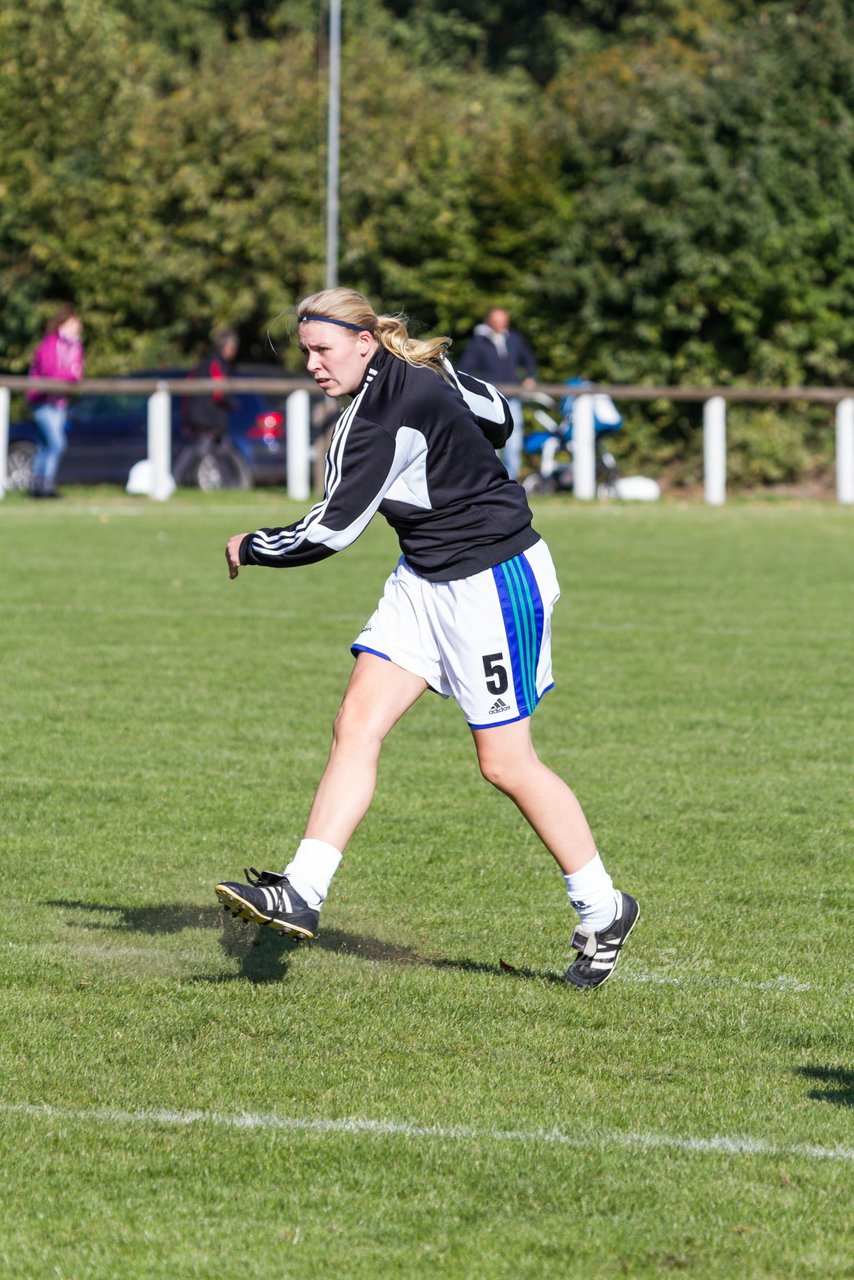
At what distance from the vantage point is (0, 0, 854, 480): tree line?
27.4 m

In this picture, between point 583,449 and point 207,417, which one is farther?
point 583,449

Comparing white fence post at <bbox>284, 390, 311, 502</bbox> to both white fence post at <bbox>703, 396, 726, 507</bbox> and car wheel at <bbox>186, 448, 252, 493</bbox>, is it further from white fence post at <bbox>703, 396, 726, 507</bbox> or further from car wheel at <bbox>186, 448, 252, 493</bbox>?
white fence post at <bbox>703, 396, 726, 507</bbox>

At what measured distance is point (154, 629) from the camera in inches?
484

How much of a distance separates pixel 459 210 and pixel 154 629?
1966 centimetres

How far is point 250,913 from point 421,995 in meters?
0.50

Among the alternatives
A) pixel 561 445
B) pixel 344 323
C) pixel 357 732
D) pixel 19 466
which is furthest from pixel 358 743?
pixel 19 466

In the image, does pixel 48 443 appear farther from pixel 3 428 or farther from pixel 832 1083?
pixel 832 1083

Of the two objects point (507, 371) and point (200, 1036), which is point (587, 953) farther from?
point (507, 371)

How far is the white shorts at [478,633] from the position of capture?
521 cm

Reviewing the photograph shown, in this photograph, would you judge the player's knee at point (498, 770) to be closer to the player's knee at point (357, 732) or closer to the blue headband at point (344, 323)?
the player's knee at point (357, 732)

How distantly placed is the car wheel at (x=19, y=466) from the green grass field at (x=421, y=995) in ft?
46.9

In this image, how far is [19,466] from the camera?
82.3 feet

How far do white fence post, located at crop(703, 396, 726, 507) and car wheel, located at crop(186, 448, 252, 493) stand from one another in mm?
5802

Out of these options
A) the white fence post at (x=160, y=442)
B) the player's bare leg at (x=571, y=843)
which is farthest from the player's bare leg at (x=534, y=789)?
the white fence post at (x=160, y=442)
